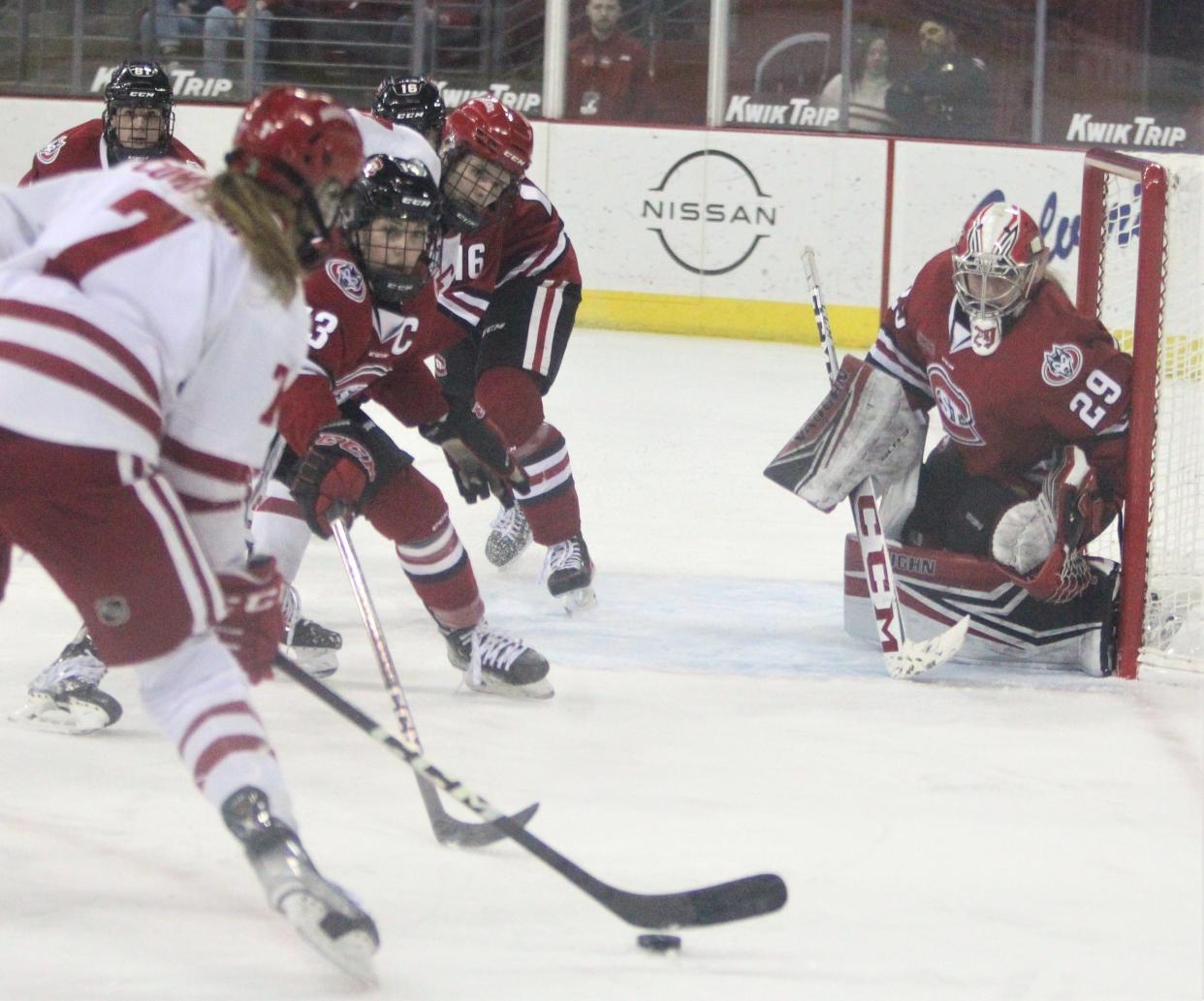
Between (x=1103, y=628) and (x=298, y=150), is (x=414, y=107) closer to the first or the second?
(x=1103, y=628)

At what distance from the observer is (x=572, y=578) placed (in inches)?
141

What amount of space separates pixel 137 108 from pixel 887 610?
6.05 ft

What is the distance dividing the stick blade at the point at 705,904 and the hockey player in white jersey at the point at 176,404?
317 millimetres

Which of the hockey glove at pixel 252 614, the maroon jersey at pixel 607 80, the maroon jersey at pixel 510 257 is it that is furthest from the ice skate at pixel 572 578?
the maroon jersey at pixel 607 80

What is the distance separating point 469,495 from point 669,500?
150 cm

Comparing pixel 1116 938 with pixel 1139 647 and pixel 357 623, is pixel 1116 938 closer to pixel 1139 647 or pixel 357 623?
pixel 1139 647

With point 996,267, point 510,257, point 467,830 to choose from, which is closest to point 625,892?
point 467,830

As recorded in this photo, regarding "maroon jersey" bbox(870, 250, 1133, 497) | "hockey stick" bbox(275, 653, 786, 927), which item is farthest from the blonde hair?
"maroon jersey" bbox(870, 250, 1133, 497)

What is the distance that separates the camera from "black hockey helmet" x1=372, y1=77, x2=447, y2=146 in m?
3.97

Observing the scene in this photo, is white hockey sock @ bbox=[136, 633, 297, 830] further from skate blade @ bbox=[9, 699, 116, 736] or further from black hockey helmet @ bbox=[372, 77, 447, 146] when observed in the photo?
black hockey helmet @ bbox=[372, 77, 447, 146]

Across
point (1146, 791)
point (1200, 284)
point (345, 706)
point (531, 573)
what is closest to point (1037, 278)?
point (1200, 284)

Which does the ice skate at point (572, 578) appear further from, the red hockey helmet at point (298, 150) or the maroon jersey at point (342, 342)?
the red hockey helmet at point (298, 150)

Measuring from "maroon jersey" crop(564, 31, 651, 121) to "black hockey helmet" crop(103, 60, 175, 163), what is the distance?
379cm

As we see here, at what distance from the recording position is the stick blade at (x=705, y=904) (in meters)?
2.01
